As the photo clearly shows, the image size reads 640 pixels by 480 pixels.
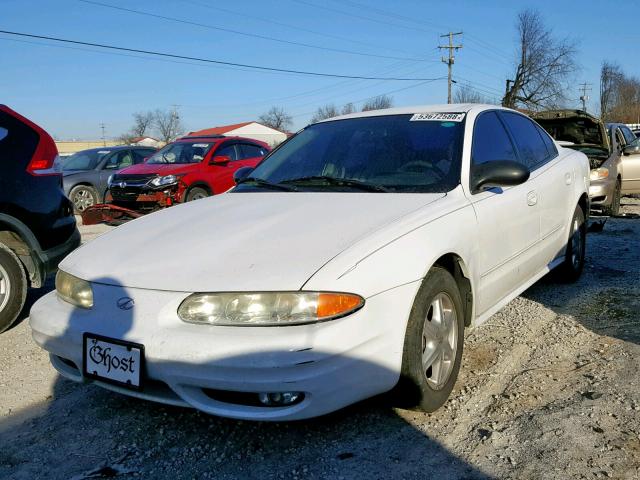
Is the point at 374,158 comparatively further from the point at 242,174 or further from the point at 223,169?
the point at 223,169

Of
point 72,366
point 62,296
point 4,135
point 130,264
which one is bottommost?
point 72,366

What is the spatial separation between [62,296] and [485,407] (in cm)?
213

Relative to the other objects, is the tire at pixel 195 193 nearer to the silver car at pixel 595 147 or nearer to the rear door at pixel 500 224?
the silver car at pixel 595 147

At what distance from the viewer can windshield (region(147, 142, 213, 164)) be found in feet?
35.3

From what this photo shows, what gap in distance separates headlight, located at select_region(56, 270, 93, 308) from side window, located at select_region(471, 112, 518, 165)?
219 centimetres

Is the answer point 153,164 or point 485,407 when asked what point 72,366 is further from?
point 153,164

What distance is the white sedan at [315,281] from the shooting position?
7.34ft

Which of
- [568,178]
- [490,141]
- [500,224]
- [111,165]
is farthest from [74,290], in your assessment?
[111,165]

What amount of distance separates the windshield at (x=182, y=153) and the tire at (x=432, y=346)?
8446mm

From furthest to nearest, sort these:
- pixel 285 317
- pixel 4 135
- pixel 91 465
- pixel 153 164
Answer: pixel 153 164, pixel 4 135, pixel 91 465, pixel 285 317

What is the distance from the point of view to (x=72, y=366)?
2.81 meters

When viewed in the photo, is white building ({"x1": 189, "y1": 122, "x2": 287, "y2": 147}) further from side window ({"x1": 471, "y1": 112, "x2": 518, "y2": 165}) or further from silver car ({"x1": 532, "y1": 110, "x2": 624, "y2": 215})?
side window ({"x1": 471, "y1": 112, "x2": 518, "y2": 165})

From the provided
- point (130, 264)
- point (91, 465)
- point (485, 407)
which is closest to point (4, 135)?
point (130, 264)

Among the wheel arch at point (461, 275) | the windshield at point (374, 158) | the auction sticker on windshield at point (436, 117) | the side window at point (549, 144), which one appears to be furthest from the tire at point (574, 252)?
the wheel arch at point (461, 275)
